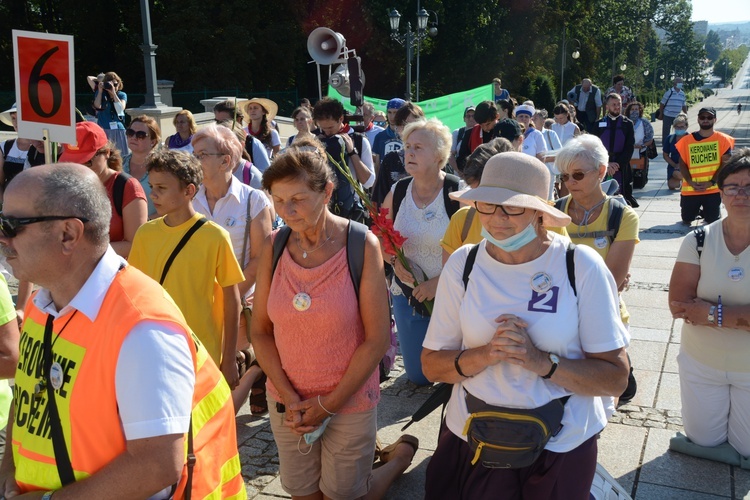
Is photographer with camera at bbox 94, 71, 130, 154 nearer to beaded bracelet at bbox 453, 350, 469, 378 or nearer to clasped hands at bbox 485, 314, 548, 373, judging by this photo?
beaded bracelet at bbox 453, 350, 469, 378

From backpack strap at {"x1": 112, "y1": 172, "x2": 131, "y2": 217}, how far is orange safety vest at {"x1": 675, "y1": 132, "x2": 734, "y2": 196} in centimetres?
815

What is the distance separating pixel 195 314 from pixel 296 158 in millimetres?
1140

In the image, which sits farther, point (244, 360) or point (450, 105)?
point (450, 105)

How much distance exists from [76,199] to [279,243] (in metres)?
1.41

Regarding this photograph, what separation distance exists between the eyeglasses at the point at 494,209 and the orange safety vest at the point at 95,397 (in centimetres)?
120

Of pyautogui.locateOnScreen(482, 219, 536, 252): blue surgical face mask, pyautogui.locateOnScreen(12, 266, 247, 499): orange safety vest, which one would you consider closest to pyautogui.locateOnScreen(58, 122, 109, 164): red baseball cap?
pyautogui.locateOnScreen(12, 266, 247, 499): orange safety vest

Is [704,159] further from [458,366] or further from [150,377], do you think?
[150,377]

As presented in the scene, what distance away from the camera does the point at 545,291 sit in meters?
2.66

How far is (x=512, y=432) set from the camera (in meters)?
2.59

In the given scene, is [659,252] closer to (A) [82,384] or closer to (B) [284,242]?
(B) [284,242]

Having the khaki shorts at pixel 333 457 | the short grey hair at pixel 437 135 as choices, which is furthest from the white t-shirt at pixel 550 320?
the short grey hair at pixel 437 135

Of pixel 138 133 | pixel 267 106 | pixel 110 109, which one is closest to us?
pixel 138 133

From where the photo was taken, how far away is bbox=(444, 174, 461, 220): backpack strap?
183 inches

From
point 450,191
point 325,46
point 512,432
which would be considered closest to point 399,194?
point 450,191
